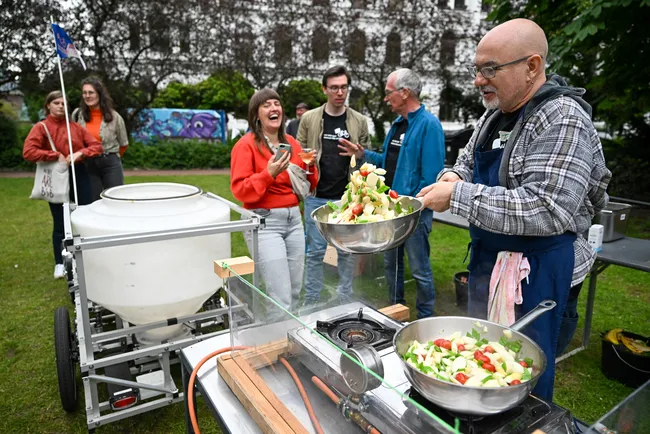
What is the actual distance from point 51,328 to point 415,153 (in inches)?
141

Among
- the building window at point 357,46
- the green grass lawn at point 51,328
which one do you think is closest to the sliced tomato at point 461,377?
the green grass lawn at point 51,328

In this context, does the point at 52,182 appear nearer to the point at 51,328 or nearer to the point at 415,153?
the point at 51,328

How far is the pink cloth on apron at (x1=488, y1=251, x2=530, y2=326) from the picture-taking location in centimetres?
177

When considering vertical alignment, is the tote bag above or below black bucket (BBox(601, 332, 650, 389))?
above

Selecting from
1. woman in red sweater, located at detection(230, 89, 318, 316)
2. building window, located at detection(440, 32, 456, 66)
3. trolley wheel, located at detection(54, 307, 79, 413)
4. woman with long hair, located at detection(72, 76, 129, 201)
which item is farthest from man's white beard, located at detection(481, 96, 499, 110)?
building window, located at detection(440, 32, 456, 66)

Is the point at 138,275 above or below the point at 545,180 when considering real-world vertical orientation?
below

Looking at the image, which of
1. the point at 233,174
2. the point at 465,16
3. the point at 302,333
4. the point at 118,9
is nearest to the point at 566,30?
the point at 233,174

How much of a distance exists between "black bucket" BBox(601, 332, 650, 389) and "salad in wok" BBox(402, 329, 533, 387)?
2.61m

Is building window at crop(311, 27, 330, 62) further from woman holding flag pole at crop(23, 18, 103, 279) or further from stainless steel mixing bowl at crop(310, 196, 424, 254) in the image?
stainless steel mixing bowl at crop(310, 196, 424, 254)

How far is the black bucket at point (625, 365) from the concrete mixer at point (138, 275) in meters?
2.72

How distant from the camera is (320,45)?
16.4 meters

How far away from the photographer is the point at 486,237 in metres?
1.90

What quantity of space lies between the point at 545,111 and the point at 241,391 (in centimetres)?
145

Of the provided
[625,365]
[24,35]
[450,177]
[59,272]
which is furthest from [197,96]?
[450,177]
